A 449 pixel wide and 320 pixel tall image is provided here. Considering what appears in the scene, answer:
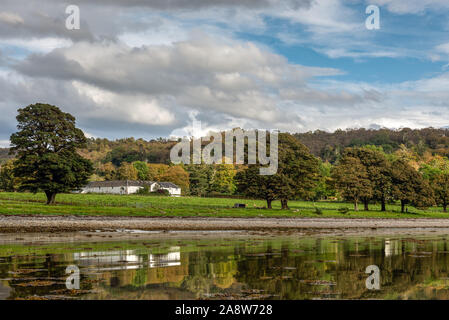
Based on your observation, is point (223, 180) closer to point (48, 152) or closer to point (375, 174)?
point (375, 174)

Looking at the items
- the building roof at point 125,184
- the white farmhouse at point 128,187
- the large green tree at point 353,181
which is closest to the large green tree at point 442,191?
the large green tree at point 353,181

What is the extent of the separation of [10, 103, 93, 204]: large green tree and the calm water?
72.3 ft

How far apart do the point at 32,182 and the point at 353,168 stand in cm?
5712

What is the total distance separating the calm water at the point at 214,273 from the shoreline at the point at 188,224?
9.53 metres

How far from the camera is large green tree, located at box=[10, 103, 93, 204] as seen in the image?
49.6 metres

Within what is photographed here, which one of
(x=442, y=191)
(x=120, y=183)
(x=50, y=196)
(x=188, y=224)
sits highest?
(x=120, y=183)

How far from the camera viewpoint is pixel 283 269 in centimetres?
2005

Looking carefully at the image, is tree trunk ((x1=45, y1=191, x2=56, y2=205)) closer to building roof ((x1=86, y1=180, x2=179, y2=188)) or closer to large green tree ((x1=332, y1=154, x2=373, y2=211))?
large green tree ((x1=332, y1=154, x2=373, y2=211))

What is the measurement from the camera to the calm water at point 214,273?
1440cm

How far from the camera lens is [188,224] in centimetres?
4869

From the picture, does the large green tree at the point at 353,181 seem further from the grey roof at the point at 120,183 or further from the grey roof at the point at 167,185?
the grey roof at the point at 120,183

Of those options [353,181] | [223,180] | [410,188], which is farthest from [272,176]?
[223,180]

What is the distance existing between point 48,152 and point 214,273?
128 ft
